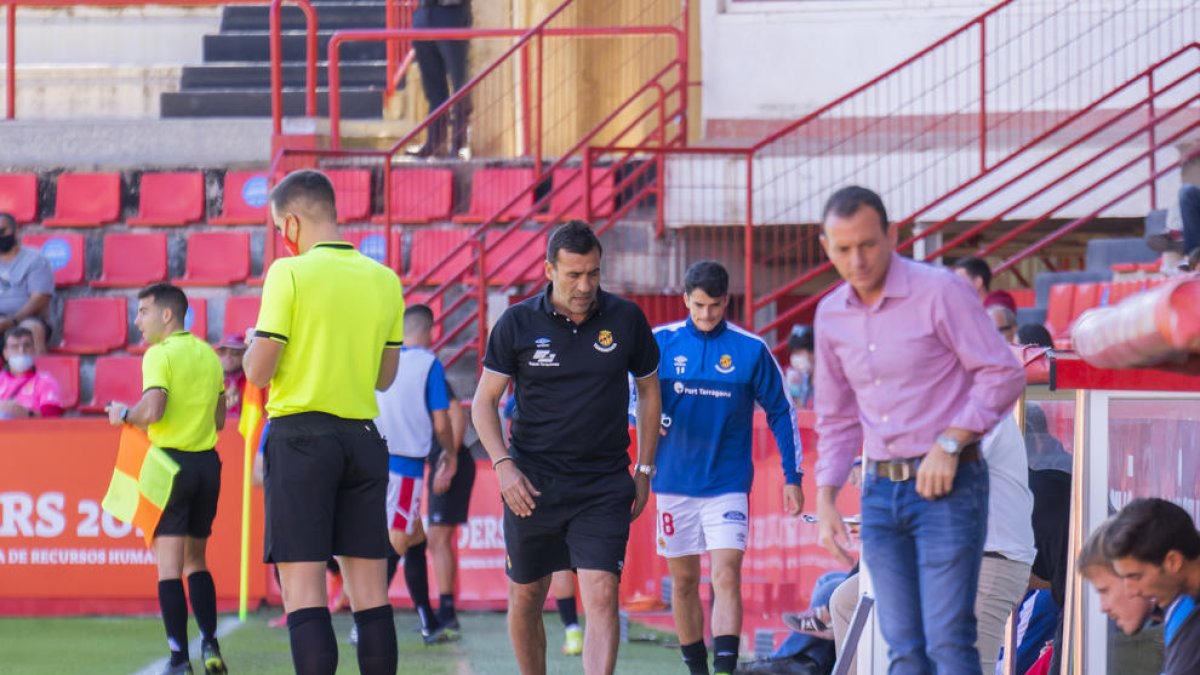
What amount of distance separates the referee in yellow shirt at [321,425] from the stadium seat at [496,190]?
883 centimetres

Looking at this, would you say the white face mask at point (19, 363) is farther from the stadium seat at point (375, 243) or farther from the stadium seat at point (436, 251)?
the stadium seat at point (436, 251)

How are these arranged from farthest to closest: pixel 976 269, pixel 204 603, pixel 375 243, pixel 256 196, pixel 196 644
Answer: pixel 256 196, pixel 375 243, pixel 196 644, pixel 976 269, pixel 204 603

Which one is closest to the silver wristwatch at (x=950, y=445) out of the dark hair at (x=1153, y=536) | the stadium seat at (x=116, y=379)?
the dark hair at (x=1153, y=536)

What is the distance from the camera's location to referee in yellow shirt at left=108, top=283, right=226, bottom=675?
9328 mm

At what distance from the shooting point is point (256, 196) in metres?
16.6

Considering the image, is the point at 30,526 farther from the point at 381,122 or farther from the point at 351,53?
the point at 351,53

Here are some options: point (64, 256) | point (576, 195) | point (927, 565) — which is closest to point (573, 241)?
point (927, 565)

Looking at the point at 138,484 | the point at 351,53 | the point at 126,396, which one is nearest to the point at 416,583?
the point at 138,484

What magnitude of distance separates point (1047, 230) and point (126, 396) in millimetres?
7935

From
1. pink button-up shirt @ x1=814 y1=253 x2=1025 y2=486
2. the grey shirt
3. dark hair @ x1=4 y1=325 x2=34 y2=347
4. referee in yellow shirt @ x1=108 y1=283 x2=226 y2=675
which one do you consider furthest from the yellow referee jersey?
the grey shirt

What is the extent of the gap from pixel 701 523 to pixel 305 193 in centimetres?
275

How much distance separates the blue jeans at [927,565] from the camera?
5.52 metres

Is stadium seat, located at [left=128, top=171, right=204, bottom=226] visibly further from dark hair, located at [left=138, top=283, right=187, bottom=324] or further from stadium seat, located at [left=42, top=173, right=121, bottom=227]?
dark hair, located at [left=138, top=283, right=187, bottom=324]

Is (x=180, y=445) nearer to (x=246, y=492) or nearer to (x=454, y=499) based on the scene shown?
(x=454, y=499)
